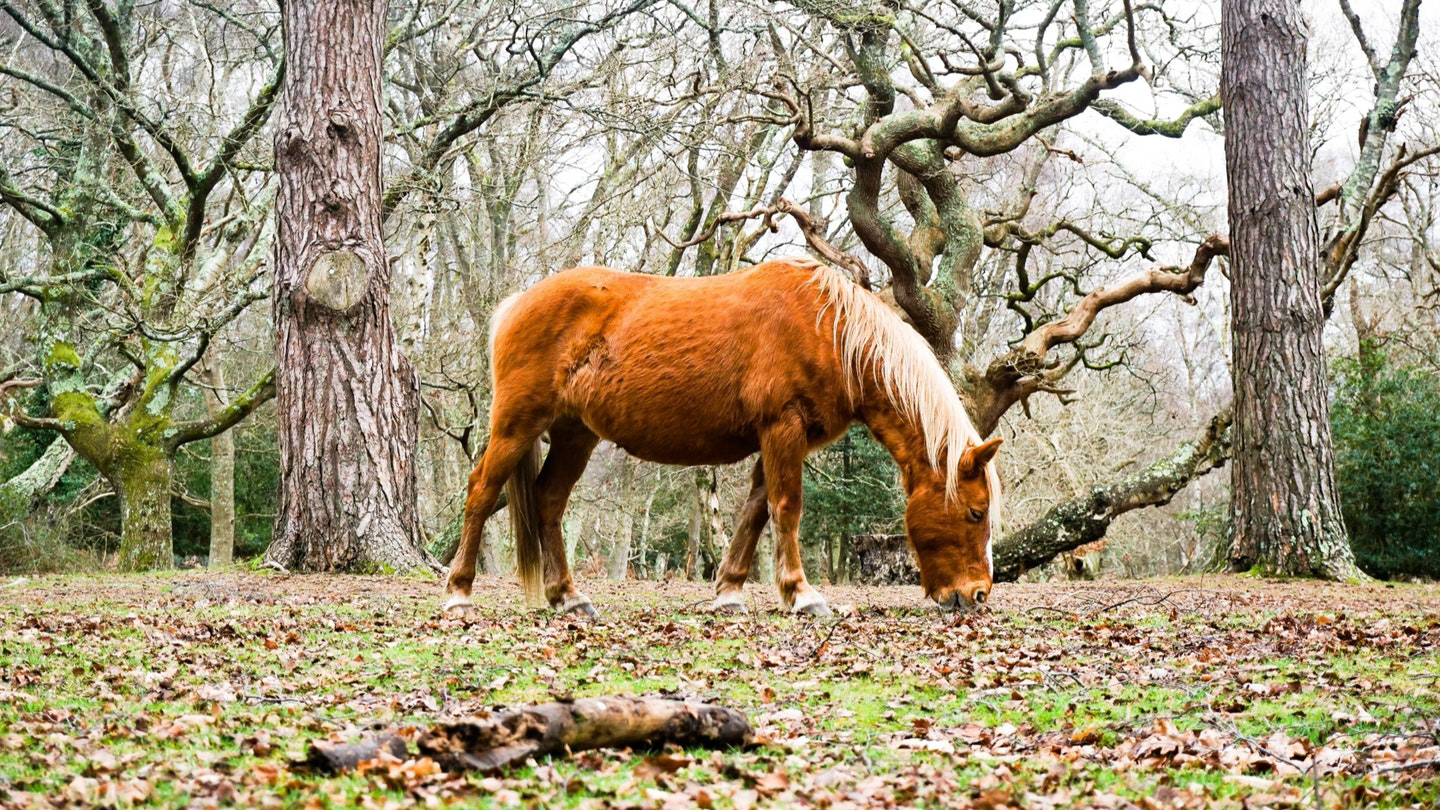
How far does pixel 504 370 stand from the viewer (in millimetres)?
7102

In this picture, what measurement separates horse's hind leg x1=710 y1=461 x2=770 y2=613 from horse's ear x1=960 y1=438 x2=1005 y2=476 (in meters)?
1.23

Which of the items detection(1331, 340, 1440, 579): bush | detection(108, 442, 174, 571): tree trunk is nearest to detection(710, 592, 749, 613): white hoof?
detection(108, 442, 174, 571): tree trunk

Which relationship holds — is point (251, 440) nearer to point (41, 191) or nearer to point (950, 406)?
point (41, 191)

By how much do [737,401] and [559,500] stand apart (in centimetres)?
133

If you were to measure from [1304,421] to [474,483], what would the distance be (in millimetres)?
7057

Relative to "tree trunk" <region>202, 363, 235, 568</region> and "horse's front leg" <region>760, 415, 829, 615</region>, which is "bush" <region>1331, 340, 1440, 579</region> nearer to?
"horse's front leg" <region>760, 415, 829, 615</region>

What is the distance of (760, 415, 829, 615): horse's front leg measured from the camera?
6.69 m

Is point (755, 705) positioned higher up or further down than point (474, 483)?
further down

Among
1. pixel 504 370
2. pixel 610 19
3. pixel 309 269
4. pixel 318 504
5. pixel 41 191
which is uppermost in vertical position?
pixel 610 19

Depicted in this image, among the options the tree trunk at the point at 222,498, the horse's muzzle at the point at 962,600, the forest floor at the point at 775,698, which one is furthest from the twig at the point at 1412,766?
the tree trunk at the point at 222,498

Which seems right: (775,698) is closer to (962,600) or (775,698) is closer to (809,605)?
(809,605)

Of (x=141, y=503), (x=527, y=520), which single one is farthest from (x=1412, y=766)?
(x=141, y=503)

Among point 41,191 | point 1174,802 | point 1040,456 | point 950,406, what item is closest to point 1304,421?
point 950,406

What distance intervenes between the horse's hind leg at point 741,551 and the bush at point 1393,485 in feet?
38.3
